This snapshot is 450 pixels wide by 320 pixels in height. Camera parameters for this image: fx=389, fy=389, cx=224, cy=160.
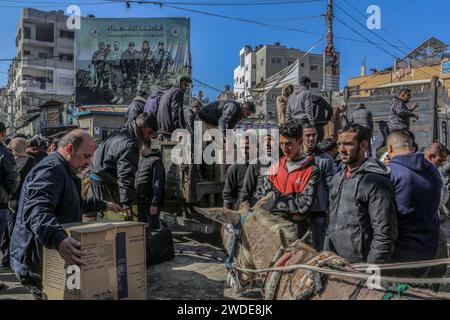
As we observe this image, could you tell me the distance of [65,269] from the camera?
107 inches

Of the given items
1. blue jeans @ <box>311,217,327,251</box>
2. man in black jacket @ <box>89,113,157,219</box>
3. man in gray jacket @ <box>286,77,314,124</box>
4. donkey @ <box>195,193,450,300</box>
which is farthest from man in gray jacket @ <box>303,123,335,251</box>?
man in gray jacket @ <box>286,77,314,124</box>

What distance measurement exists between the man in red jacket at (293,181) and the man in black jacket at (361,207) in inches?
23.5

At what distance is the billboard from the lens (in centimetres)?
3028

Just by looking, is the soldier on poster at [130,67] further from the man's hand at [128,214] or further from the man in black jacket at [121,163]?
the man's hand at [128,214]

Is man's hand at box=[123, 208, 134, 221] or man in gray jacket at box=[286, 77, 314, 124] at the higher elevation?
man in gray jacket at box=[286, 77, 314, 124]

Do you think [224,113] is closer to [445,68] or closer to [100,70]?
[100,70]

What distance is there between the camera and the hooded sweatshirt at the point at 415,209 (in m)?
3.15

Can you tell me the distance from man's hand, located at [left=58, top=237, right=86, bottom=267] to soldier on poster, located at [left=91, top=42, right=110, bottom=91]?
2963cm

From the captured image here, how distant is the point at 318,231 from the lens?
431 centimetres

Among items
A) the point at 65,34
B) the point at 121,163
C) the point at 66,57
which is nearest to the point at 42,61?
the point at 66,57

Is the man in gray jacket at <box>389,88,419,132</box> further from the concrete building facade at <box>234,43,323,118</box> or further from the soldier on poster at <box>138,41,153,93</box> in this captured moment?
the concrete building facade at <box>234,43,323,118</box>

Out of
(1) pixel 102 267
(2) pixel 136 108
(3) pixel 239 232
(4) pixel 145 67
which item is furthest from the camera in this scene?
(4) pixel 145 67

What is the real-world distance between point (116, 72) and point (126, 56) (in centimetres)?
156

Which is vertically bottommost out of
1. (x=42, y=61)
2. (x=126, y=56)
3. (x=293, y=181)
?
(x=293, y=181)
